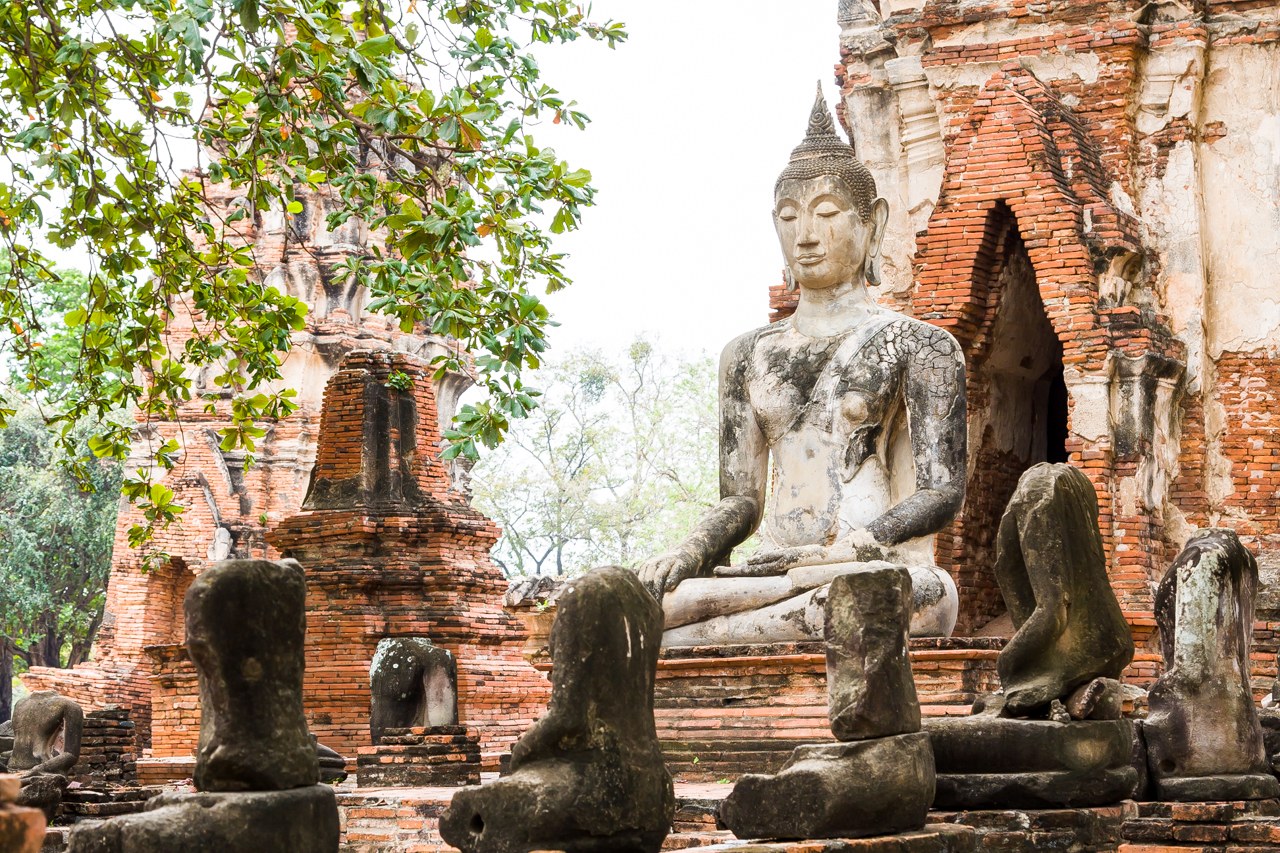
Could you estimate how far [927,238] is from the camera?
13.6m

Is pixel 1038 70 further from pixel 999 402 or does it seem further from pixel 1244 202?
pixel 999 402

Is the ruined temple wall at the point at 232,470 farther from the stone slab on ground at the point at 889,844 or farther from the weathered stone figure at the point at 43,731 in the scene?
the stone slab on ground at the point at 889,844

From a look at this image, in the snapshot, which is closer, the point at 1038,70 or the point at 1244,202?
the point at 1244,202

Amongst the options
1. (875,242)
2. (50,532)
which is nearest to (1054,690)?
(875,242)

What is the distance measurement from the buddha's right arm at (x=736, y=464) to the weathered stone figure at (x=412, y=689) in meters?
4.31

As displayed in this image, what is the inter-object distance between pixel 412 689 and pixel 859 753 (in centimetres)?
770

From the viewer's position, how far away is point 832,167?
741cm

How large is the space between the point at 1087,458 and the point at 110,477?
21439 mm

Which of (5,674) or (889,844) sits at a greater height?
(5,674)

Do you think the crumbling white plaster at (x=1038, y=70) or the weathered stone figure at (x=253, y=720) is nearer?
the weathered stone figure at (x=253, y=720)

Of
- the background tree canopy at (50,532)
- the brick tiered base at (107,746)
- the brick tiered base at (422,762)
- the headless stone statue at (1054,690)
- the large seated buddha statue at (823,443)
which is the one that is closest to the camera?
the headless stone statue at (1054,690)

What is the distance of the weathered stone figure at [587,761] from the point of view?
11.5 ft

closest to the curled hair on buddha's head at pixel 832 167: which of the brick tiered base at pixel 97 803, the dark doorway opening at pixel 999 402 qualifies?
the brick tiered base at pixel 97 803

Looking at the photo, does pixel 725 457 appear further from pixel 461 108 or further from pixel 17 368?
pixel 17 368
